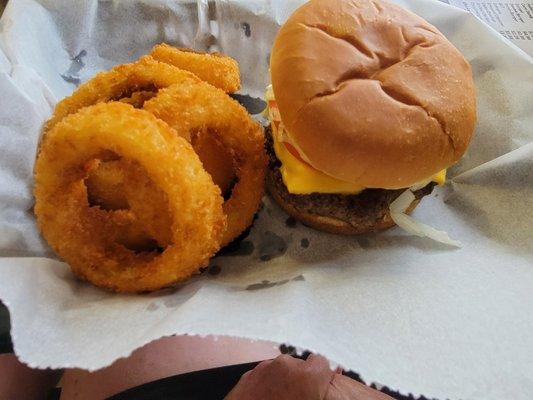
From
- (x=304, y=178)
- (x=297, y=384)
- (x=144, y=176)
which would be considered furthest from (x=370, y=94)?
(x=297, y=384)

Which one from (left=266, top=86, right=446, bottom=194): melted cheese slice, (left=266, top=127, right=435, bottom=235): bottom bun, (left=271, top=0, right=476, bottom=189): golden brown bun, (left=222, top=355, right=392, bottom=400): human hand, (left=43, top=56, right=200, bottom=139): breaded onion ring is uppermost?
(left=271, top=0, right=476, bottom=189): golden brown bun

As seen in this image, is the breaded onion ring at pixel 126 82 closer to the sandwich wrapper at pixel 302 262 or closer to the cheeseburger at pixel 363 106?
the sandwich wrapper at pixel 302 262

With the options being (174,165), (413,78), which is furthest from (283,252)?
(413,78)

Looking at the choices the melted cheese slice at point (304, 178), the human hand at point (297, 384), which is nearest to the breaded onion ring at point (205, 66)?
the melted cheese slice at point (304, 178)

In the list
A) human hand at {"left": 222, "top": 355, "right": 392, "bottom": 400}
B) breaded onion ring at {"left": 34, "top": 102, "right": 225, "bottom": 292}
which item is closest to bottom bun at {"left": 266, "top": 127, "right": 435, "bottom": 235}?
breaded onion ring at {"left": 34, "top": 102, "right": 225, "bottom": 292}

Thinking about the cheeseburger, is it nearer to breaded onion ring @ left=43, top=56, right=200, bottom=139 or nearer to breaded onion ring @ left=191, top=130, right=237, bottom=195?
breaded onion ring @ left=191, top=130, right=237, bottom=195

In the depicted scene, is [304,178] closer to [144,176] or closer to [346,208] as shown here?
[346,208]
